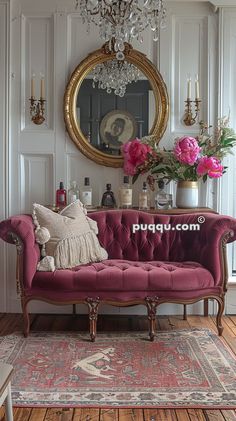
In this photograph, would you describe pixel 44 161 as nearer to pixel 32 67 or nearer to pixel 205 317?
pixel 32 67

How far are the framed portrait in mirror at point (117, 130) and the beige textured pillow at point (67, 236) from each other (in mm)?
732

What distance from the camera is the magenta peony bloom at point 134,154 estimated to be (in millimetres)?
4094

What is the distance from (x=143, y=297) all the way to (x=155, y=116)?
1620 mm

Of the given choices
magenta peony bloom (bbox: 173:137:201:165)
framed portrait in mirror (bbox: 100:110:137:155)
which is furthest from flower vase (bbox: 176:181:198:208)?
framed portrait in mirror (bbox: 100:110:137:155)

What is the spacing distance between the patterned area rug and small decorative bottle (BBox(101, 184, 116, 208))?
1090 millimetres

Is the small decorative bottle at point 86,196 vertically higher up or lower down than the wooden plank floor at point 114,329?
higher up

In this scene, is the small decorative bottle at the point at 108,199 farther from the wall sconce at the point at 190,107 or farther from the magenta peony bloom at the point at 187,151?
the wall sconce at the point at 190,107

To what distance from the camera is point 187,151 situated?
12.9ft

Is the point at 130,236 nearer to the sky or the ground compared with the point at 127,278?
nearer to the sky

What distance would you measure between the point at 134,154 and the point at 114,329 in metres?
1.39

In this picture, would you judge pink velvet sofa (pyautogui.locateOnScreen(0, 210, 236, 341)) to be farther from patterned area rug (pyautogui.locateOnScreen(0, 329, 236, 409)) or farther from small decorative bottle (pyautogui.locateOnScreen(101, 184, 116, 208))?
small decorative bottle (pyautogui.locateOnScreen(101, 184, 116, 208))

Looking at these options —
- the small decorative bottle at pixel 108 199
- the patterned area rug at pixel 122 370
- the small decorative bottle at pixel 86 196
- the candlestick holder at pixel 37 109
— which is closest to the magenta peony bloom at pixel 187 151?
the small decorative bottle at pixel 108 199

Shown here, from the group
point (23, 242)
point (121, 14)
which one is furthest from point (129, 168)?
point (121, 14)

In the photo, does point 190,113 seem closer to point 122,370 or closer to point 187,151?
point 187,151
